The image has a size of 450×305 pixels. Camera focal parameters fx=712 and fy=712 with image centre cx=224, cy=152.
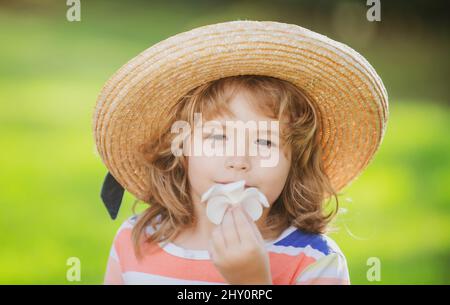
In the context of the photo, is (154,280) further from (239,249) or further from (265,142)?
(265,142)

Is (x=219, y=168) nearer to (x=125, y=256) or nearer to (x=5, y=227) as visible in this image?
(x=125, y=256)

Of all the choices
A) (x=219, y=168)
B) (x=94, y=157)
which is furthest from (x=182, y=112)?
(x=94, y=157)

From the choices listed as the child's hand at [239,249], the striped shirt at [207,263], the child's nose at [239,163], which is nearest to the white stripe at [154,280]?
the striped shirt at [207,263]

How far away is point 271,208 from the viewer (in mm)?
2045

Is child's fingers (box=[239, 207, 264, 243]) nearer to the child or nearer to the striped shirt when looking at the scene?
the child

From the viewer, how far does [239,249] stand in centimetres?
175

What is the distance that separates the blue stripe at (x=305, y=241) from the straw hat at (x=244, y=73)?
0.22m

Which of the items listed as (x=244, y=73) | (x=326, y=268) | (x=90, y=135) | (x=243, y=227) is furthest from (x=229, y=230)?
(x=90, y=135)

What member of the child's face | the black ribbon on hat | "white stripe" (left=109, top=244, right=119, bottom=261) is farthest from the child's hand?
the black ribbon on hat

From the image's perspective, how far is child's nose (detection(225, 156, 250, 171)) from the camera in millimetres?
1868

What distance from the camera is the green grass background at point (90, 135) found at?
2.20 m

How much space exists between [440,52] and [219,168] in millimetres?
909

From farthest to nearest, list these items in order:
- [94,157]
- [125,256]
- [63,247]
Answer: [94,157] < [63,247] < [125,256]

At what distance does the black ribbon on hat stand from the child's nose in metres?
0.46
